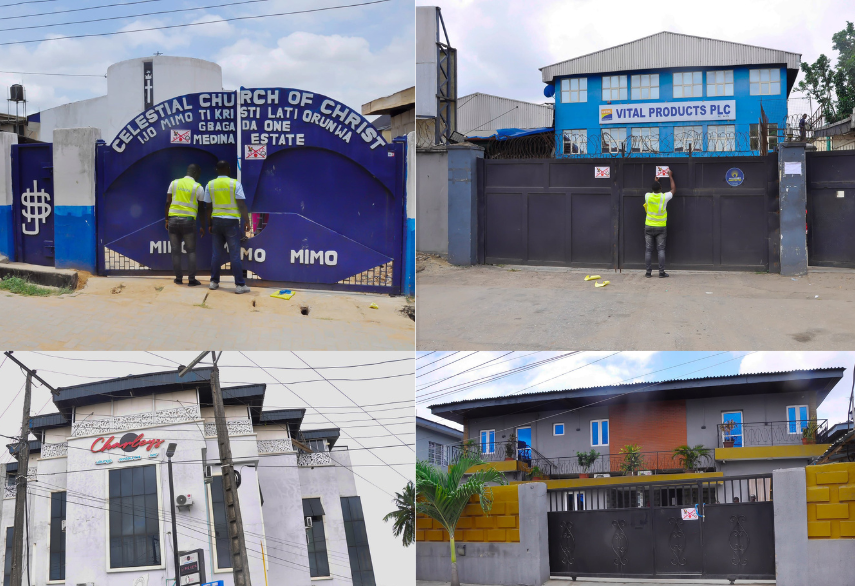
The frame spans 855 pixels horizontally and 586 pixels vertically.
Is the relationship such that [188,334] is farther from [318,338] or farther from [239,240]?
[239,240]

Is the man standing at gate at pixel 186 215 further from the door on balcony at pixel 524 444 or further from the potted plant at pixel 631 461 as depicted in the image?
the door on balcony at pixel 524 444

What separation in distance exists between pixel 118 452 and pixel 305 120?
372 inches

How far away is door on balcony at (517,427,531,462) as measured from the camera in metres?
22.0

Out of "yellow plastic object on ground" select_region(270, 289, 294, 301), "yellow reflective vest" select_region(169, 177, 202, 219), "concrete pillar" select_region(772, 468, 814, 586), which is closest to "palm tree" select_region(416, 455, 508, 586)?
"yellow plastic object on ground" select_region(270, 289, 294, 301)

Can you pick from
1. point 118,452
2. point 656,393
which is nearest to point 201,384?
point 118,452

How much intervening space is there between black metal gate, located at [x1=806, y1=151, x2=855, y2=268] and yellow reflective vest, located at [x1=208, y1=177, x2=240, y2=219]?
409 inches

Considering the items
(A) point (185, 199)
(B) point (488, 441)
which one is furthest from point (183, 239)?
(B) point (488, 441)

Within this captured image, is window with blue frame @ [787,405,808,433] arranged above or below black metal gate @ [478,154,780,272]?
below

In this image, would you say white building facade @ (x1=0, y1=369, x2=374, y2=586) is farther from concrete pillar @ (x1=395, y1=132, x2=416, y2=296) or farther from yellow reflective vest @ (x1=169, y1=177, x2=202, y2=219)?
concrete pillar @ (x1=395, y1=132, x2=416, y2=296)

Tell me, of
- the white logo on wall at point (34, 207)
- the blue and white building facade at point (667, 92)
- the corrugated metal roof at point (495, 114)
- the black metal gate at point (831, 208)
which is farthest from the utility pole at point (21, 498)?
the corrugated metal roof at point (495, 114)

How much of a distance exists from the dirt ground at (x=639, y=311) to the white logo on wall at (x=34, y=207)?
719 cm

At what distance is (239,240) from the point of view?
11367 millimetres

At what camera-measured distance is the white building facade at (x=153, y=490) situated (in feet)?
51.5

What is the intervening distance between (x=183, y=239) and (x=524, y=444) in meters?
13.9
